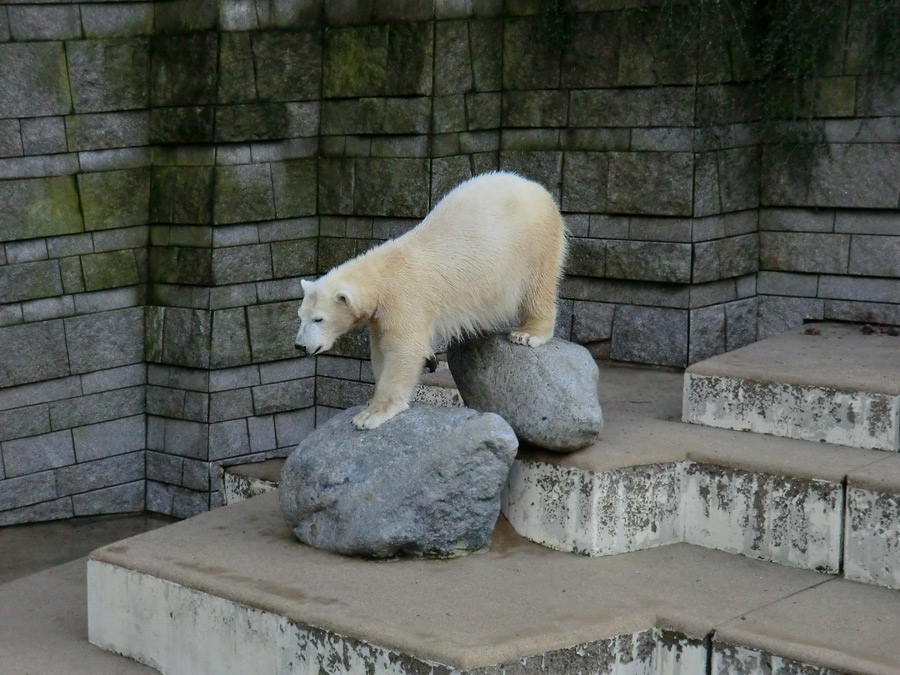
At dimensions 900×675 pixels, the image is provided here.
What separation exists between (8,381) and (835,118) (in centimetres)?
440

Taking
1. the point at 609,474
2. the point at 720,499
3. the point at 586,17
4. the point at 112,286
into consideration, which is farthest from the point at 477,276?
the point at 112,286

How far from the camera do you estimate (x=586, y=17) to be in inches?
254

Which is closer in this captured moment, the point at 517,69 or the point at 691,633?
the point at 691,633

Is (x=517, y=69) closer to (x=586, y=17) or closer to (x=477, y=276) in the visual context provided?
(x=586, y=17)

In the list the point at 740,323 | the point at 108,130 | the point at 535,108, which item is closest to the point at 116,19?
the point at 108,130

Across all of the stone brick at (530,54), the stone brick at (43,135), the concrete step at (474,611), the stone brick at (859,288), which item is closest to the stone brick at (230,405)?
the stone brick at (43,135)

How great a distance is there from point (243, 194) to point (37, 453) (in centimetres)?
173

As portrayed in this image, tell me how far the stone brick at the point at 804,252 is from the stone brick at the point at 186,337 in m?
2.99

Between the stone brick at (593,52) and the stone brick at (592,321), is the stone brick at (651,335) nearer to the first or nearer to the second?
the stone brick at (592,321)

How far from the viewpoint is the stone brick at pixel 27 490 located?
6402mm

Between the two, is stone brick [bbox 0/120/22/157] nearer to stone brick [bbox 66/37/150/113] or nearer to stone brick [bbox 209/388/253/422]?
stone brick [bbox 66/37/150/113]

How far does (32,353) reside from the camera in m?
6.43

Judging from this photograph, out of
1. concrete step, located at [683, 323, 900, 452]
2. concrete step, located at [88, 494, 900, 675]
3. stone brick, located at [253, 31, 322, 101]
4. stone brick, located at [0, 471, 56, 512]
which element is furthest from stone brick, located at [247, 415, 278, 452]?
concrete step, located at [683, 323, 900, 452]

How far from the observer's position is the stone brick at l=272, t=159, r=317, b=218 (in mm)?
6812
